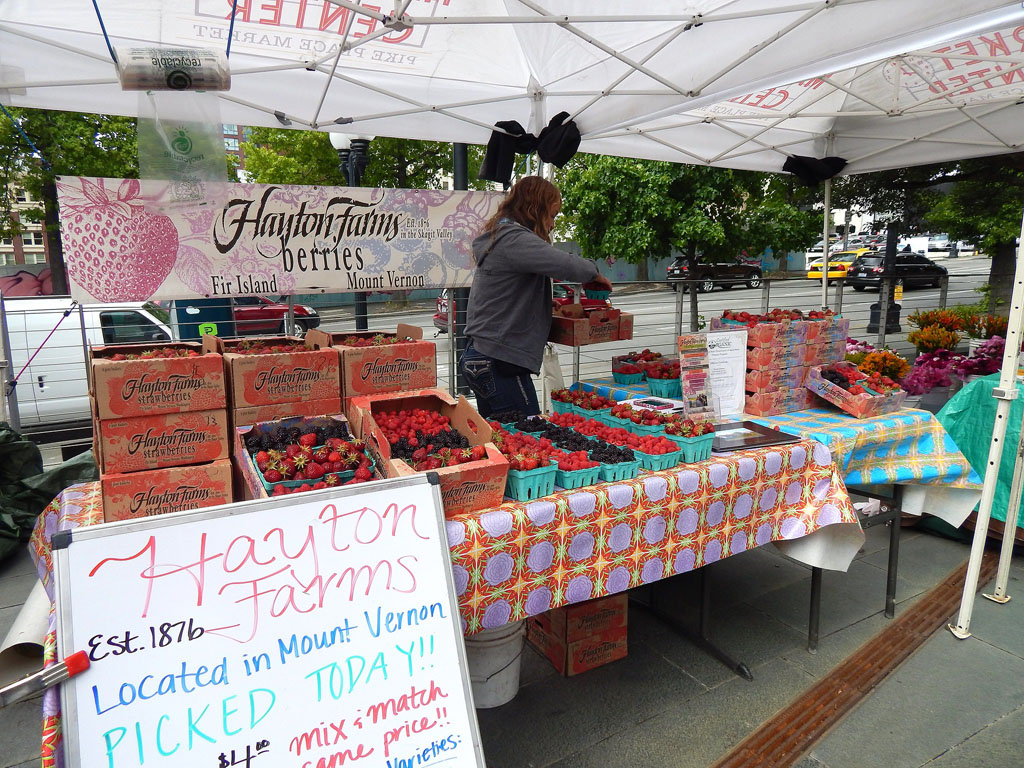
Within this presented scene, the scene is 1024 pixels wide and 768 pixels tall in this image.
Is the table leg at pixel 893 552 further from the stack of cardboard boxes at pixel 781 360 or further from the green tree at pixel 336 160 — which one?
the green tree at pixel 336 160

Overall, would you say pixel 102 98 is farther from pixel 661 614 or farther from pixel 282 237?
pixel 661 614

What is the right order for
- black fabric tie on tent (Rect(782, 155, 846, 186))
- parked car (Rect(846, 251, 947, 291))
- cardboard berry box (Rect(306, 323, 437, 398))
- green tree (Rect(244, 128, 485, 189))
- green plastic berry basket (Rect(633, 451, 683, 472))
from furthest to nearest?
parked car (Rect(846, 251, 947, 291))
green tree (Rect(244, 128, 485, 189))
black fabric tie on tent (Rect(782, 155, 846, 186))
cardboard berry box (Rect(306, 323, 437, 398))
green plastic berry basket (Rect(633, 451, 683, 472))

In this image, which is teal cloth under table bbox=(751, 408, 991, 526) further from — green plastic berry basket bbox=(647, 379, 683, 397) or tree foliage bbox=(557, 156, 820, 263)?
tree foliage bbox=(557, 156, 820, 263)

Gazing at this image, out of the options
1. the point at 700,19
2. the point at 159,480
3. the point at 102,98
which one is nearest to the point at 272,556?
the point at 159,480

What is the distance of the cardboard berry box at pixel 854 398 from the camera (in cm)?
322

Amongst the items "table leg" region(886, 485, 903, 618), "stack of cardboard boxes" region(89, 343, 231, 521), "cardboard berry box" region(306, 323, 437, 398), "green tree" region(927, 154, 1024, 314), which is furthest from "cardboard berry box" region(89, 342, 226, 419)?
"green tree" region(927, 154, 1024, 314)

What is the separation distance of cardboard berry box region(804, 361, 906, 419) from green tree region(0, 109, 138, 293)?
12946 millimetres

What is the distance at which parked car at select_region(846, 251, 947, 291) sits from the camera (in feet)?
66.9

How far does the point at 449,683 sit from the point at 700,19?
122 inches

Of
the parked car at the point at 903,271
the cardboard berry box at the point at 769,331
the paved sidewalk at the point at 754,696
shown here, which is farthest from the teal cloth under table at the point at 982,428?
the parked car at the point at 903,271

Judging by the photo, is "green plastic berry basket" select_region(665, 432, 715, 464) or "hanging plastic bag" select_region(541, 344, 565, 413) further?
"hanging plastic bag" select_region(541, 344, 565, 413)

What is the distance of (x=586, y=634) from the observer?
282 cm

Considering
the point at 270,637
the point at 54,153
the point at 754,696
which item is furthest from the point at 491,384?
the point at 54,153

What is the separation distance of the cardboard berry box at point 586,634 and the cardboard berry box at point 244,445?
1252 millimetres
